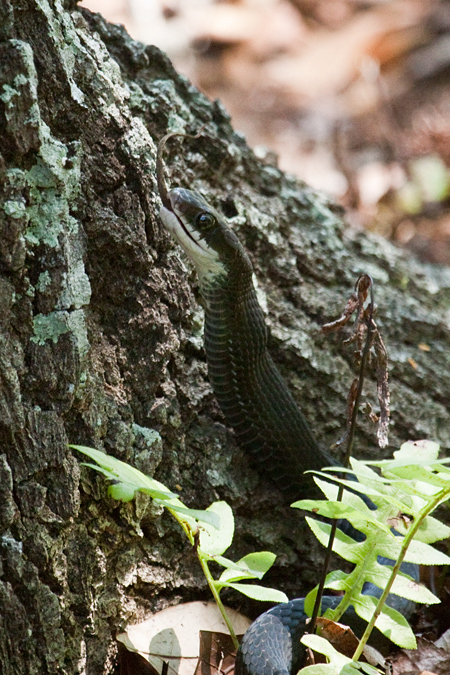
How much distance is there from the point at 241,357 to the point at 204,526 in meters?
0.91

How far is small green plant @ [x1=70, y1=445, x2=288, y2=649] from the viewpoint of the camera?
1965mm

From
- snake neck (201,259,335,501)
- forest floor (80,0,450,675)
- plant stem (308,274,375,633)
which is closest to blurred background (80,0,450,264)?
forest floor (80,0,450,675)

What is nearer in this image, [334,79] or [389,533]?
[389,533]

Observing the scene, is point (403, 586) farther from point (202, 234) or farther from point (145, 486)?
point (202, 234)

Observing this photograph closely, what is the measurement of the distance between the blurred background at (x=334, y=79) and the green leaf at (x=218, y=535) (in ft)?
20.3

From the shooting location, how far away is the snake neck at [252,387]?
2926mm

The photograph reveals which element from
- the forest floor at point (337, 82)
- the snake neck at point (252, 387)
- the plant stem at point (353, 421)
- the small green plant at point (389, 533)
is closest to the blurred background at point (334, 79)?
the forest floor at point (337, 82)

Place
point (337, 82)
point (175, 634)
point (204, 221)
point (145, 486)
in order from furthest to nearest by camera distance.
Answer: point (337, 82) → point (204, 221) → point (175, 634) → point (145, 486)

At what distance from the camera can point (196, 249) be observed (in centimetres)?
288

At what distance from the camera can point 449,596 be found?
304 cm

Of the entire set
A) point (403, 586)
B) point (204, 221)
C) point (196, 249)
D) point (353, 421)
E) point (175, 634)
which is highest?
point (204, 221)

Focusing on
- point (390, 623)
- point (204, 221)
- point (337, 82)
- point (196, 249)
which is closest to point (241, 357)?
point (196, 249)

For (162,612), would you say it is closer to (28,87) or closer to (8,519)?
(8,519)

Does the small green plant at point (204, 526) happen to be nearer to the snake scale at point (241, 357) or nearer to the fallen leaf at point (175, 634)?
the fallen leaf at point (175, 634)
